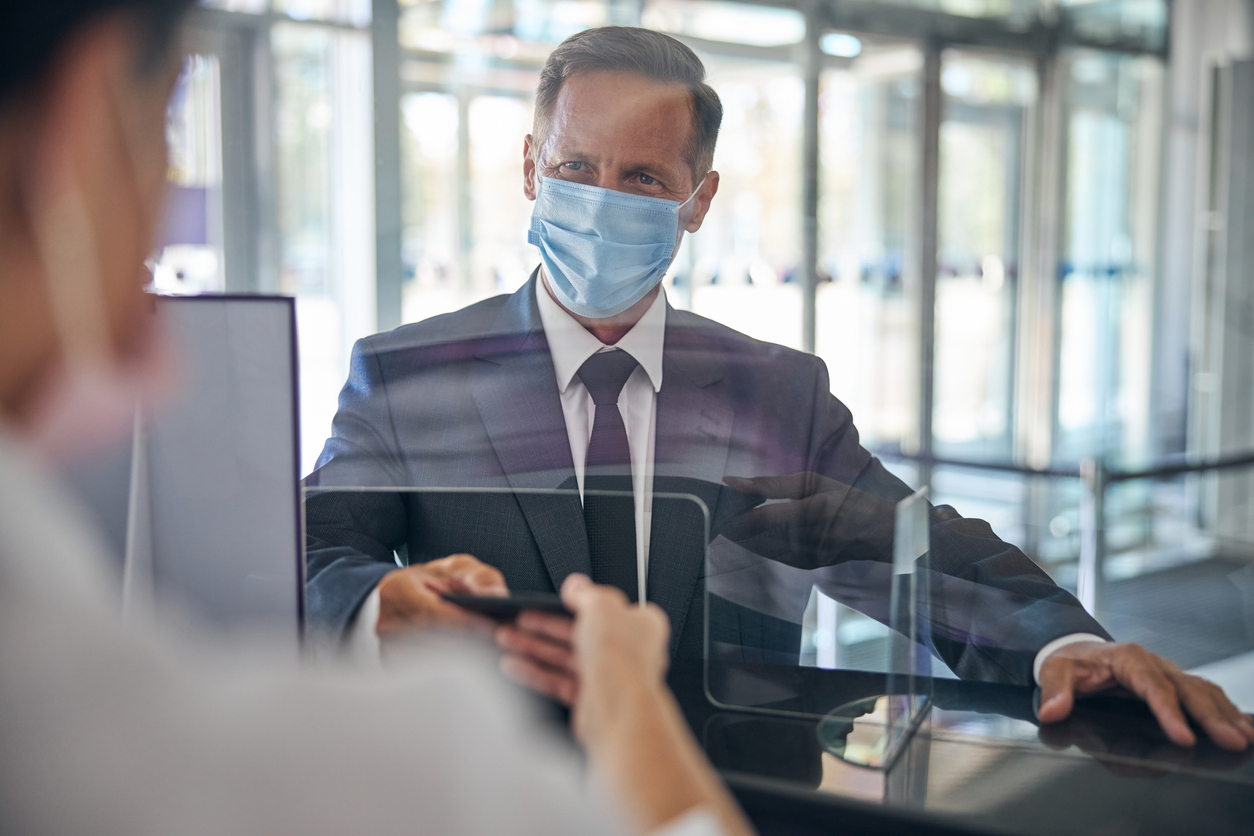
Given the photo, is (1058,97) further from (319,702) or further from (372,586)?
(319,702)

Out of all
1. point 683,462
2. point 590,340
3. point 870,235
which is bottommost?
point 683,462

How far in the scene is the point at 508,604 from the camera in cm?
82

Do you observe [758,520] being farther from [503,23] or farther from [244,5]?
[244,5]

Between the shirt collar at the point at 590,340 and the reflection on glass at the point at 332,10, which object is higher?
the reflection on glass at the point at 332,10

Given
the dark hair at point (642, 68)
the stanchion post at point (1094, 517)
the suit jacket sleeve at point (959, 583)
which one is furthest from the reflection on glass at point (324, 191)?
the stanchion post at point (1094, 517)

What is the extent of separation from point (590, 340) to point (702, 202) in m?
0.21

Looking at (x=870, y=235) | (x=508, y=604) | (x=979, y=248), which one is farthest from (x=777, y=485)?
(x=979, y=248)

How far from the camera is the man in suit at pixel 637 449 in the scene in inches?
40.5

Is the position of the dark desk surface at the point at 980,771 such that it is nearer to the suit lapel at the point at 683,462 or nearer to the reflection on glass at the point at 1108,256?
the suit lapel at the point at 683,462

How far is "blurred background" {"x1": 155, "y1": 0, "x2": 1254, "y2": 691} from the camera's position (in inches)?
44.6

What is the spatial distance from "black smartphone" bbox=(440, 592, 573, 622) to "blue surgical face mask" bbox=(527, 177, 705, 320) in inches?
14.9

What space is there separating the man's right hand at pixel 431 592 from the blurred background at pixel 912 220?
220 millimetres

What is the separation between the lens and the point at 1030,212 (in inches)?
153

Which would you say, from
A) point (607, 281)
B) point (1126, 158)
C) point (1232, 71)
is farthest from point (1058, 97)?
point (607, 281)
